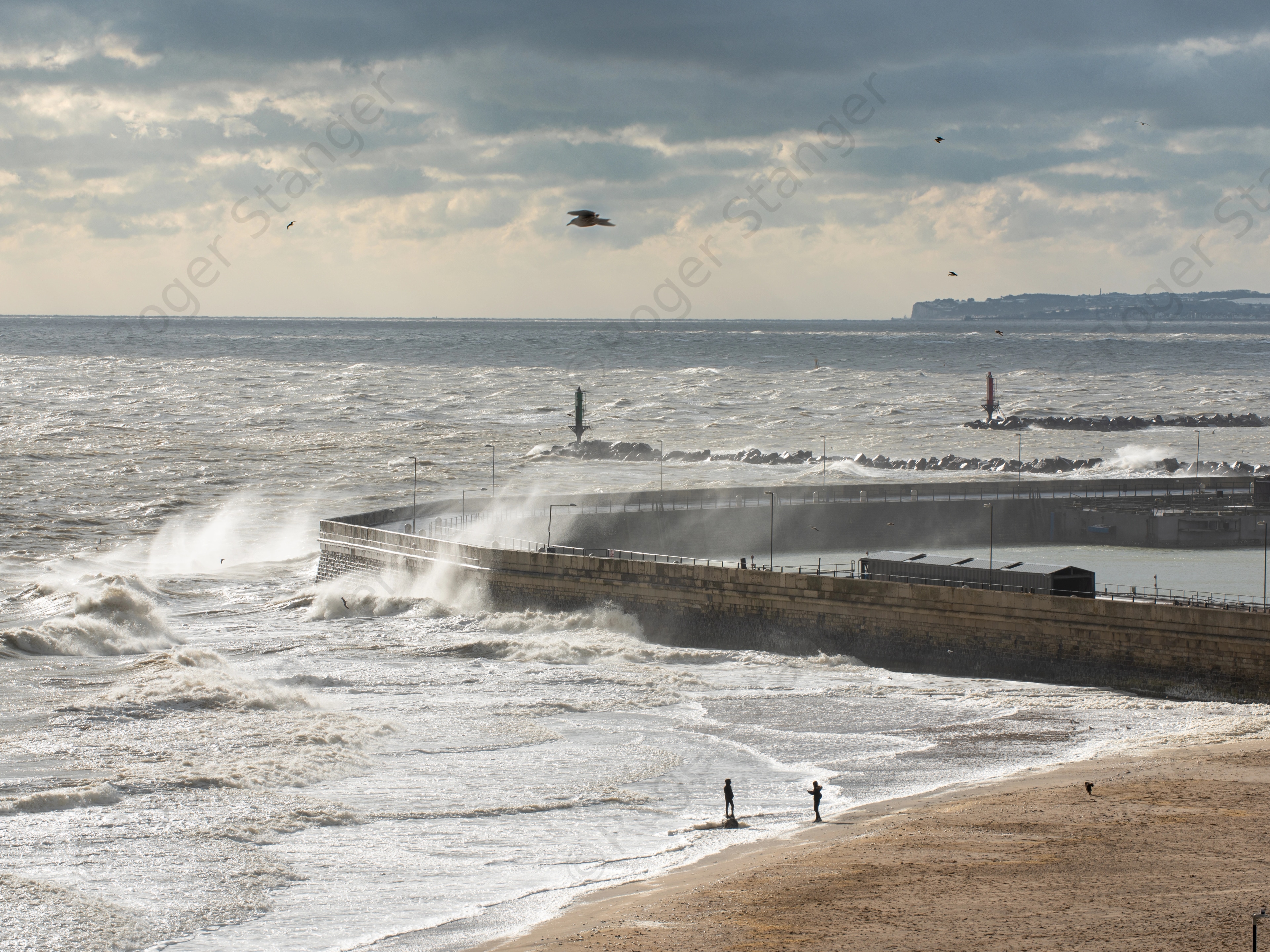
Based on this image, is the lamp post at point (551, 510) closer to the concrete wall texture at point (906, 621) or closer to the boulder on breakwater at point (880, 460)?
the concrete wall texture at point (906, 621)

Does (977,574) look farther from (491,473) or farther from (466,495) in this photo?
(491,473)

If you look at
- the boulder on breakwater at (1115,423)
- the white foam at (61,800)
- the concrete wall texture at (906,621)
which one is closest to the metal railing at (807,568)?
the concrete wall texture at (906,621)

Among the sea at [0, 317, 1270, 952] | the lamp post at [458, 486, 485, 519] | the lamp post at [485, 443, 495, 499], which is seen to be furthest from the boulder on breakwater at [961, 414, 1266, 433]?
the sea at [0, 317, 1270, 952]

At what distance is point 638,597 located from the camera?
45312 millimetres

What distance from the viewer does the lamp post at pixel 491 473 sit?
268 ft

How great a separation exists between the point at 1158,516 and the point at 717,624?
31.1 metres

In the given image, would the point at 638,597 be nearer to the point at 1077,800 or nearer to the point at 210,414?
the point at 1077,800

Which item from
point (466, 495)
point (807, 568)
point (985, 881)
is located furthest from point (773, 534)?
point (985, 881)

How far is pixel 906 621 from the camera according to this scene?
132ft

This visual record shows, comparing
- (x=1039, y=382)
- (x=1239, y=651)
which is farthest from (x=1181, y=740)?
(x=1039, y=382)

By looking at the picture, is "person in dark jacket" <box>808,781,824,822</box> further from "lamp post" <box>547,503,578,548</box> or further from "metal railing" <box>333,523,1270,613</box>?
"lamp post" <box>547,503,578,548</box>

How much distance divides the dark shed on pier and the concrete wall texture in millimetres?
1277

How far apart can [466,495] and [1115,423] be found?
76.5 m

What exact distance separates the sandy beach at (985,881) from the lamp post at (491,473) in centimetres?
4584
